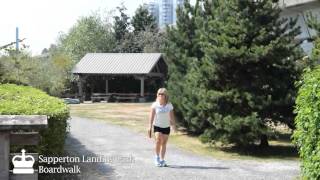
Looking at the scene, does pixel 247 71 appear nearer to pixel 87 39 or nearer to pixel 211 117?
pixel 211 117

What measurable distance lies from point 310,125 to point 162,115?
16.8 ft

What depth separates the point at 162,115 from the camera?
454 inches

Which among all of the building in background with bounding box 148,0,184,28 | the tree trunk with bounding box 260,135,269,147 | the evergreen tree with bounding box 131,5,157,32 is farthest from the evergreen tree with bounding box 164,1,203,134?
the building in background with bounding box 148,0,184,28

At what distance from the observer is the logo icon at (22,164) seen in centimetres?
650

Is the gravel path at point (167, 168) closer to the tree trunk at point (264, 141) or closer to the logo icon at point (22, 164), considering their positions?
the tree trunk at point (264, 141)

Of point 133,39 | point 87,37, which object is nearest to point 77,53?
point 87,37

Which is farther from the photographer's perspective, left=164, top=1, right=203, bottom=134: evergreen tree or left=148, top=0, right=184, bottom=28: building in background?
left=148, top=0, right=184, bottom=28: building in background

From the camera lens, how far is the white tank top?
1152 centimetres

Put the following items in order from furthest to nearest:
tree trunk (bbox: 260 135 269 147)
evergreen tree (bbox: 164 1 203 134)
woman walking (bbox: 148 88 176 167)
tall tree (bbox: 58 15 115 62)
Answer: tall tree (bbox: 58 15 115 62), evergreen tree (bbox: 164 1 203 134), tree trunk (bbox: 260 135 269 147), woman walking (bbox: 148 88 176 167)

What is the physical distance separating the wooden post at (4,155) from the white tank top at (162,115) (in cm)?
552

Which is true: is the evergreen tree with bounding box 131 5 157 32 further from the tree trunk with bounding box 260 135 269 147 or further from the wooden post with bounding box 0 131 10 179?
the wooden post with bounding box 0 131 10 179

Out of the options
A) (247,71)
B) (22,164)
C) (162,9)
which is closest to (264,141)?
(247,71)

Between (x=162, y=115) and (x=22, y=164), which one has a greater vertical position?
(x=162, y=115)

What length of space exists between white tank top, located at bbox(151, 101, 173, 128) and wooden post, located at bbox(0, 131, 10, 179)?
5.52 metres
